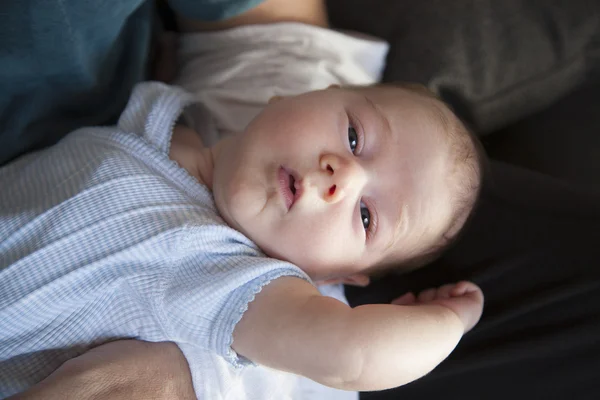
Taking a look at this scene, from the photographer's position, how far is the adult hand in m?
0.82

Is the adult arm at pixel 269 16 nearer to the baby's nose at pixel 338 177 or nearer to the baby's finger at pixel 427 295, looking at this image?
the baby's nose at pixel 338 177

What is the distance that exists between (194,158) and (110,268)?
30cm

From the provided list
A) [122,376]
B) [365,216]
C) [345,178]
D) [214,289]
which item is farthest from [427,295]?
[122,376]

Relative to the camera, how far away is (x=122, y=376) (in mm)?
883

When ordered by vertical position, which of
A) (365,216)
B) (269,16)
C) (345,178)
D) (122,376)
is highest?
(269,16)

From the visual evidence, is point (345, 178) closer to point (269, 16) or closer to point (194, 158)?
point (194, 158)

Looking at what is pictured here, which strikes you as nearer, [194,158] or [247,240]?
[247,240]

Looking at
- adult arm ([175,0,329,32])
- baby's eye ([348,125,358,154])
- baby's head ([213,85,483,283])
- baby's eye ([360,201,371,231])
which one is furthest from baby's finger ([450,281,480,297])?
adult arm ([175,0,329,32])

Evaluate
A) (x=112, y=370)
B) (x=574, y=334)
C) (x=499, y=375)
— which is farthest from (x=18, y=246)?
(x=574, y=334)

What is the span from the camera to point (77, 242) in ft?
3.06

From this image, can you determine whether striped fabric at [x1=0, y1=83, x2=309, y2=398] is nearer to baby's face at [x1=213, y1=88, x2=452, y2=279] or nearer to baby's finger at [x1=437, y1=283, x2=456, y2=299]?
baby's face at [x1=213, y1=88, x2=452, y2=279]

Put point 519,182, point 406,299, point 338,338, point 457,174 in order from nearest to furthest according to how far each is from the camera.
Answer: point 338,338 < point 457,174 < point 406,299 < point 519,182

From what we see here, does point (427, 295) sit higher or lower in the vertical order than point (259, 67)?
lower

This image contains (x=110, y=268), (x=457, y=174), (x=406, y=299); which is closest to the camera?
(x=110, y=268)
